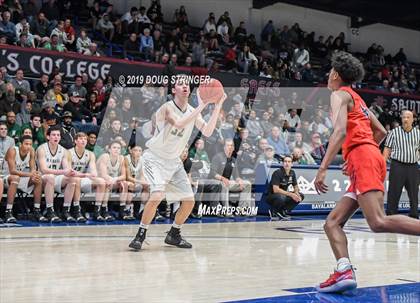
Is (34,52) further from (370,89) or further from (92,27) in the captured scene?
(370,89)

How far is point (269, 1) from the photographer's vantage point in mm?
22250

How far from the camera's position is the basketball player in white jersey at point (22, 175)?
350 inches

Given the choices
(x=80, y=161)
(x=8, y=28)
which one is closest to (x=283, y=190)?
A: (x=80, y=161)

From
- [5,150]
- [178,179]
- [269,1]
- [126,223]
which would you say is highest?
[269,1]

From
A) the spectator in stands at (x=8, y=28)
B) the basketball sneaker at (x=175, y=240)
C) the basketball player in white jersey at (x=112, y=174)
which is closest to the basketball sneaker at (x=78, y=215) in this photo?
the basketball player in white jersey at (x=112, y=174)

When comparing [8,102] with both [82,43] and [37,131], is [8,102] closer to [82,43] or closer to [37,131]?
[37,131]

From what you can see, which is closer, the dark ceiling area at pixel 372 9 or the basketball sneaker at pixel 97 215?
the basketball sneaker at pixel 97 215

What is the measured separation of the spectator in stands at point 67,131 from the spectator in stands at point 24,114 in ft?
2.03

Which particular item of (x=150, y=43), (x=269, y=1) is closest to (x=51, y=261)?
(x=150, y=43)

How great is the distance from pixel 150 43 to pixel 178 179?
10173mm

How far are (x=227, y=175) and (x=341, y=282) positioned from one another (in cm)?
683

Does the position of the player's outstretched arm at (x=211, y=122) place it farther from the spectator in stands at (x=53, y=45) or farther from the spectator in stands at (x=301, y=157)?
the spectator in stands at (x=53, y=45)

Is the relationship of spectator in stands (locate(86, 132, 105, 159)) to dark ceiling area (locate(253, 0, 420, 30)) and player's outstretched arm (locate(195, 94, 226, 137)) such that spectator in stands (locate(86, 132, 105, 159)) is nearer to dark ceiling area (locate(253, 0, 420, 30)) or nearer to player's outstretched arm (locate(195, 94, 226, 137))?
player's outstretched arm (locate(195, 94, 226, 137))

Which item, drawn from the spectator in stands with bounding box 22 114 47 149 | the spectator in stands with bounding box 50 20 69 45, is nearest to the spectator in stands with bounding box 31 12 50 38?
the spectator in stands with bounding box 50 20 69 45
